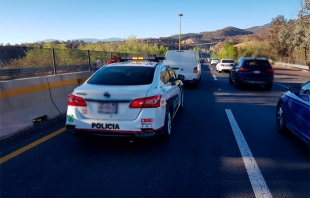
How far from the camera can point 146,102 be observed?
15.8 feet

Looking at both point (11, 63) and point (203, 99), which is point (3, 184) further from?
point (203, 99)

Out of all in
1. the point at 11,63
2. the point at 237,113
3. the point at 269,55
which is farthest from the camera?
the point at 269,55

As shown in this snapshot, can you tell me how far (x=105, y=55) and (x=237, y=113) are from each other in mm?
11538

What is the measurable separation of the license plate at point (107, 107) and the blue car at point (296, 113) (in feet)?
10.5

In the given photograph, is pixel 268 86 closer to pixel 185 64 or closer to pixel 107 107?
pixel 185 64

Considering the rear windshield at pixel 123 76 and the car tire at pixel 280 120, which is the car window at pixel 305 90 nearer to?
the car tire at pixel 280 120

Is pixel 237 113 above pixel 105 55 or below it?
below

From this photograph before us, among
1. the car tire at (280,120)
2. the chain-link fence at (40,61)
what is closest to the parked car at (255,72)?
the chain-link fence at (40,61)

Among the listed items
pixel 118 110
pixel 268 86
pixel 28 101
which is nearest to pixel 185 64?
pixel 268 86

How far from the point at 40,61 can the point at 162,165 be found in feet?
31.7

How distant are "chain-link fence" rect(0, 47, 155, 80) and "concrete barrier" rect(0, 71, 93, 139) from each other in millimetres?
1392

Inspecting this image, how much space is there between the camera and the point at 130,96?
4742 mm

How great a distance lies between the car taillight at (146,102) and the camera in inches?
187

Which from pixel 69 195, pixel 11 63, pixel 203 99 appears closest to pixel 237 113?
pixel 203 99
